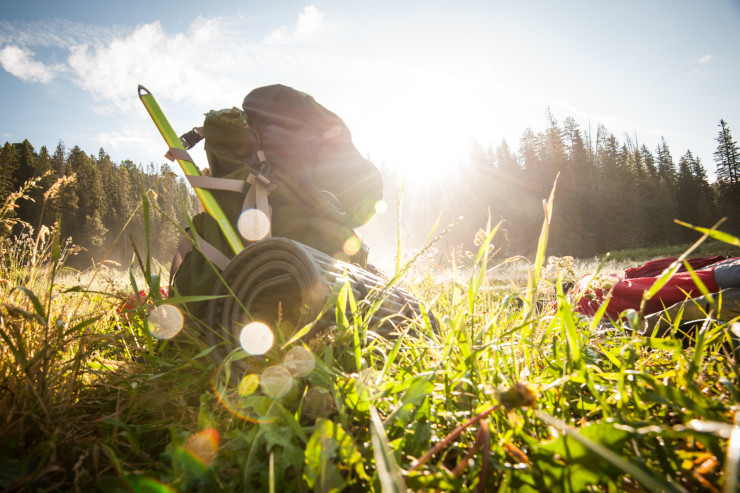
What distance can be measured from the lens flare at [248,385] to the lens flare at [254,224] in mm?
1615

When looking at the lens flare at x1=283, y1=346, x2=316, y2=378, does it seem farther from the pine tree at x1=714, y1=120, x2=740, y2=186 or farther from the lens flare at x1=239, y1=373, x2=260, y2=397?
the pine tree at x1=714, y1=120, x2=740, y2=186

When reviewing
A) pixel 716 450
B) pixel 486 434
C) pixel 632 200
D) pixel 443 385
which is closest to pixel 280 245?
pixel 443 385

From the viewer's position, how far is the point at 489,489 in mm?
738

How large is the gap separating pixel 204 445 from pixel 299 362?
0.36m

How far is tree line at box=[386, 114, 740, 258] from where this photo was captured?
140 feet

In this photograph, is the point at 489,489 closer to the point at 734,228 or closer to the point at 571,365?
the point at 571,365

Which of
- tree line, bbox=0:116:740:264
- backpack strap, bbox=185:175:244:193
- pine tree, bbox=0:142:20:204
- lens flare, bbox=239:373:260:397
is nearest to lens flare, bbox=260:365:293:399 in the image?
lens flare, bbox=239:373:260:397

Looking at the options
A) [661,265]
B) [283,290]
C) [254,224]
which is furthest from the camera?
[661,265]

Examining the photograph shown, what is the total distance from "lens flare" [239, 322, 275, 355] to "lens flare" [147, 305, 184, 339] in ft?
1.36

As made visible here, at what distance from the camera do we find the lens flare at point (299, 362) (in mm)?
1100

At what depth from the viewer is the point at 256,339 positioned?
141 centimetres

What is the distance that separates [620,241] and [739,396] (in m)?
53.6

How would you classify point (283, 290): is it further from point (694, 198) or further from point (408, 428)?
point (694, 198)

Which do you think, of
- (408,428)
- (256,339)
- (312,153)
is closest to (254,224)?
(312,153)
